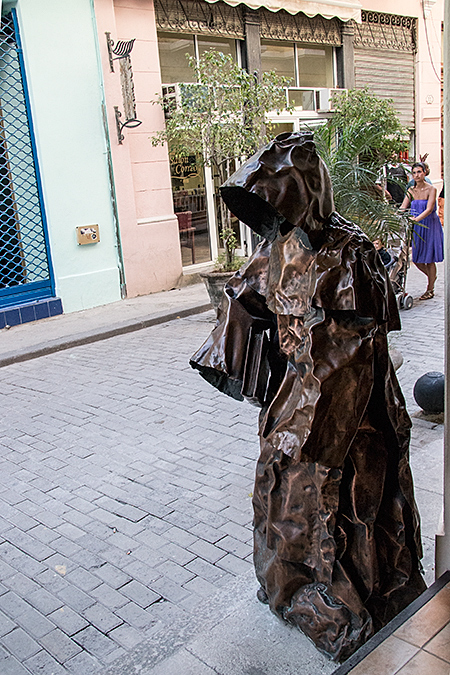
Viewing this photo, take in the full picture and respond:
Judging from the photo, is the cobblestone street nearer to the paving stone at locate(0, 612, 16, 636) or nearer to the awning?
the paving stone at locate(0, 612, 16, 636)

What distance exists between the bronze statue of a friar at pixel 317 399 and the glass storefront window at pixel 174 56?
32.7 feet

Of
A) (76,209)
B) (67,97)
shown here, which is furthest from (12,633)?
(67,97)

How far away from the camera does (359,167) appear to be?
4.81 m

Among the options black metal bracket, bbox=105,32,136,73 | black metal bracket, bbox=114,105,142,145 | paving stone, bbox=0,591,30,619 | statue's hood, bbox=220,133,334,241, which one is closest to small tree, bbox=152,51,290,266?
black metal bracket, bbox=114,105,142,145

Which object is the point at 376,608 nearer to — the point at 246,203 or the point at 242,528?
the point at 242,528

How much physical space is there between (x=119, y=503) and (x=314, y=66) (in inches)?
502

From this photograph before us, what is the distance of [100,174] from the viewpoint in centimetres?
1021

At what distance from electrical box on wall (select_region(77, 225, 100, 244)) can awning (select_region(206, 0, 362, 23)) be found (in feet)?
16.2

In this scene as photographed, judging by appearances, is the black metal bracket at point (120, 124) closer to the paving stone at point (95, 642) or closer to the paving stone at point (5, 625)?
the paving stone at point (5, 625)

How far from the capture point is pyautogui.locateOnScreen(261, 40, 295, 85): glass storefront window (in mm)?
13391

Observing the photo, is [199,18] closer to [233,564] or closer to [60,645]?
[233,564]

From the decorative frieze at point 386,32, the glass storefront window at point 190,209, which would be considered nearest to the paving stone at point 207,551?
the glass storefront window at point 190,209

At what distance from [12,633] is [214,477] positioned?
1686 millimetres

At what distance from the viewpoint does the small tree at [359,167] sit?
189 inches
